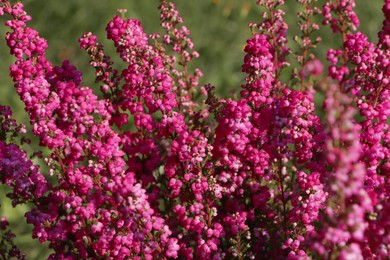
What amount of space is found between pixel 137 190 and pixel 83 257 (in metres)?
0.88

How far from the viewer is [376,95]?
254 centimetres

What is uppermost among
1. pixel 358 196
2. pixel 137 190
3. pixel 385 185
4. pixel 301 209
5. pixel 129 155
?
pixel 129 155

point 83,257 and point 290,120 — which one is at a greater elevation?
point 290,120

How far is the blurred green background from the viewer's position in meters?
6.37

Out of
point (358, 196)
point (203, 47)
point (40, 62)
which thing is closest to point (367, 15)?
point (203, 47)

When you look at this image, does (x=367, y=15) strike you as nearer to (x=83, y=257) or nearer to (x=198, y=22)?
(x=198, y=22)

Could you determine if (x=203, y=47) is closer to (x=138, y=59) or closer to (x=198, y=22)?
(x=198, y=22)

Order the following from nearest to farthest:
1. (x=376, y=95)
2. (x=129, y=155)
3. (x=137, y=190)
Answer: (x=137, y=190), (x=376, y=95), (x=129, y=155)

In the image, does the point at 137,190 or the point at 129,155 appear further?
the point at 129,155

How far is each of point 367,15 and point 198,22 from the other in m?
2.01

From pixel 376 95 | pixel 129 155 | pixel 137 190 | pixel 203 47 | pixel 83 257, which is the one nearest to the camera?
pixel 137 190

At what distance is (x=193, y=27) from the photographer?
706 centimetres

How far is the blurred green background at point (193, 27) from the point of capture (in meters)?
6.37

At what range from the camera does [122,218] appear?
2334 mm
